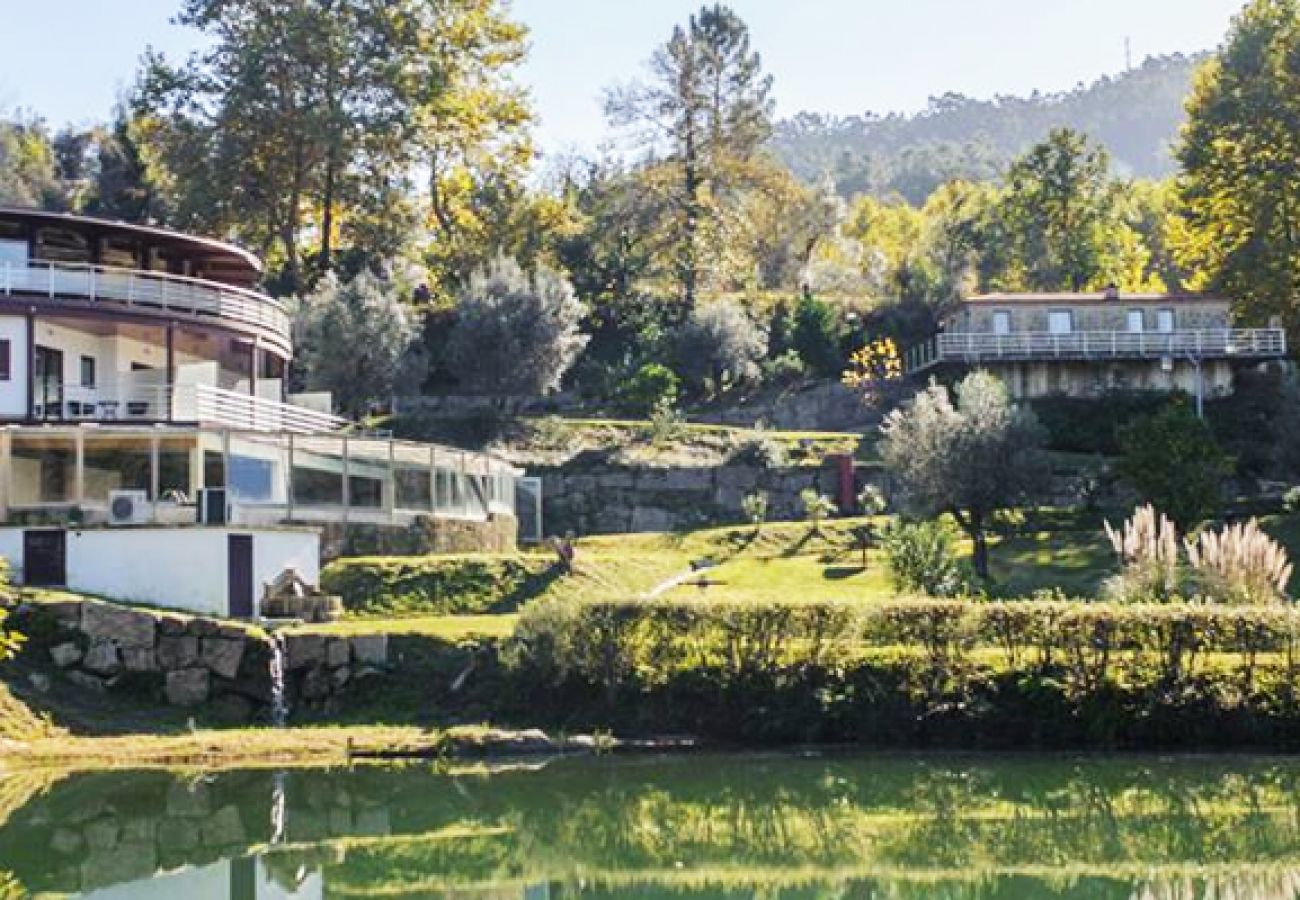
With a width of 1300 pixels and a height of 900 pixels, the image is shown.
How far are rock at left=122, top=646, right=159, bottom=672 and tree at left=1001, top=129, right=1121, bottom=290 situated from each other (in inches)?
2093

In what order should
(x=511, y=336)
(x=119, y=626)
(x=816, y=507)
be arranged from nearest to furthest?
1. (x=119, y=626)
2. (x=816, y=507)
3. (x=511, y=336)

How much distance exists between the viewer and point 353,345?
52.5 meters

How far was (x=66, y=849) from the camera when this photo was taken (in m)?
19.0

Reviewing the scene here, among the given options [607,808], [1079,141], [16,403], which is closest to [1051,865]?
[607,808]

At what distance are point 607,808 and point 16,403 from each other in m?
18.4

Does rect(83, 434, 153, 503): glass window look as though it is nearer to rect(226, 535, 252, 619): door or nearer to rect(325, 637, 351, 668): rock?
rect(226, 535, 252, 619): door

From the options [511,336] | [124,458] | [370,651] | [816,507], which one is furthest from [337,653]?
[511,336]

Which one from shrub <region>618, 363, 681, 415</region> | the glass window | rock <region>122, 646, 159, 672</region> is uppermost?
shrub <region>618, 363, 681, 415</region>

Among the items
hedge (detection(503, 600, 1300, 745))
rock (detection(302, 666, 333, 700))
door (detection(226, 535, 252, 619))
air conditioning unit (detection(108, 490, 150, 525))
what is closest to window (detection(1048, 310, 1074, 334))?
hedge (detection(503, 600, 1300, 745))

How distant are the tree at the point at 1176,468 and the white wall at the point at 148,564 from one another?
23.4 metres

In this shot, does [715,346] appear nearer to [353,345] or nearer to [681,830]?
[353,345]

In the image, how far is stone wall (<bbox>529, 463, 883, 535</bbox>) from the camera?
162ft

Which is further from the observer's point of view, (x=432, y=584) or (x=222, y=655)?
(x=432, y=584)

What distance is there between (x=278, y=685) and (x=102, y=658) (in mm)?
2828
